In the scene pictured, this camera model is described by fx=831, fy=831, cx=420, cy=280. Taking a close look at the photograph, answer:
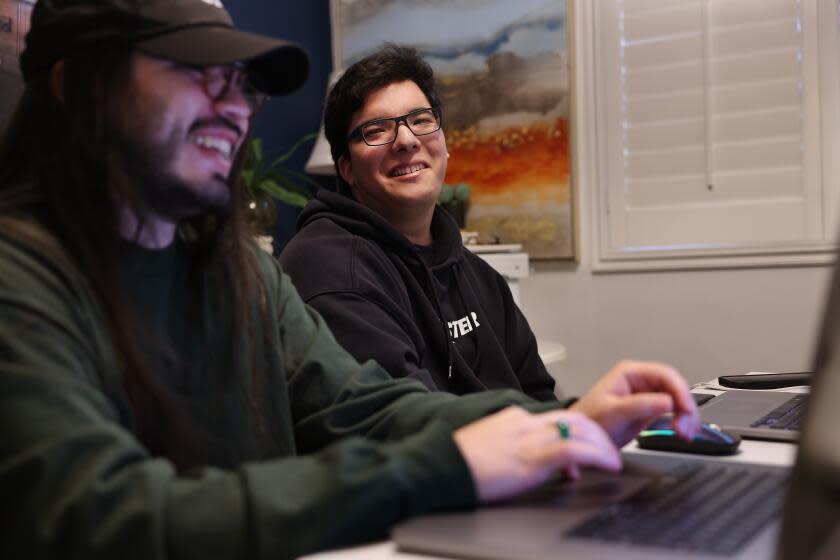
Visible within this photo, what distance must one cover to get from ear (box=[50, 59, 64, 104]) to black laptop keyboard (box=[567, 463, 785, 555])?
2.39ft

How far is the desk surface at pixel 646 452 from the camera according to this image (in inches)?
27.0

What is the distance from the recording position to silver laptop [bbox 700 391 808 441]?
1.13 m

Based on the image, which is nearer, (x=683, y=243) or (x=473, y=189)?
(x=683, y=243)

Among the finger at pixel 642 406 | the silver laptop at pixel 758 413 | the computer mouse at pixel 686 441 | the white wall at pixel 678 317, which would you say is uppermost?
the finger at pixel 642 406

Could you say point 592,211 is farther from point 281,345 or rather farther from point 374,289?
point 281,345

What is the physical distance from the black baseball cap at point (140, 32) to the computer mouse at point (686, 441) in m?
0.66

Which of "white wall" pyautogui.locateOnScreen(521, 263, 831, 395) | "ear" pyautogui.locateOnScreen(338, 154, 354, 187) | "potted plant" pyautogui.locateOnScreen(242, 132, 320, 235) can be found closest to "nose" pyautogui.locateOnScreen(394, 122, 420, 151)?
"ear" pyautogui.locateOnScreen(338, 154, 354, 187)

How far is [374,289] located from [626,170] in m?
2.18

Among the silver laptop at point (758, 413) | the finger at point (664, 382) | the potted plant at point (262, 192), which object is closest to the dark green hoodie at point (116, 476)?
the finger at point (664, 382)

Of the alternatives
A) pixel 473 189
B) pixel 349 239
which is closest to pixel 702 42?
pixel 473 189

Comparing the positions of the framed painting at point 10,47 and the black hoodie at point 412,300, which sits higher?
the framed painting at point 10,47

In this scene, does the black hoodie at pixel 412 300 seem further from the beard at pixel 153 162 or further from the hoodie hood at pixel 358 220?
the beard at pixel 153 162

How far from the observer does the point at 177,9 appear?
0.91 metres

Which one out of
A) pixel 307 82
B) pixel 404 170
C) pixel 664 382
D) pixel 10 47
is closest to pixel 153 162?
pixel 664 382
